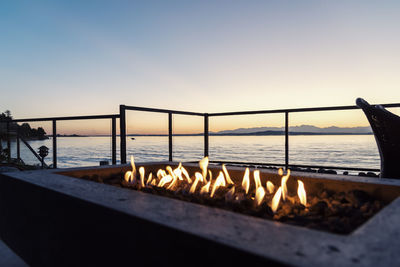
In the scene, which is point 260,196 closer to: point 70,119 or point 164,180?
point 164,180

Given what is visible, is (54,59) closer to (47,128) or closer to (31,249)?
(47,128)

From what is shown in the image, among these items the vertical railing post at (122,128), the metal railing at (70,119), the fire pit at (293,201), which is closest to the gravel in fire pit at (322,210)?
the fire pit at (293,201)

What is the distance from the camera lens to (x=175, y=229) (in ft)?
2.19

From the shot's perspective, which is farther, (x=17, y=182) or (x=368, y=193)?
(x=17, y=182)

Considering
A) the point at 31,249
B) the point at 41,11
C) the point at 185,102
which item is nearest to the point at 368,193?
the point at 31,249

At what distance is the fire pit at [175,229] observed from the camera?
0.55 m

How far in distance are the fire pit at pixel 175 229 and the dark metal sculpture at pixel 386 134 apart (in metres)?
0.34

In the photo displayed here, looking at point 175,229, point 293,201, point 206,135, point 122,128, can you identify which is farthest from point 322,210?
point 206,135

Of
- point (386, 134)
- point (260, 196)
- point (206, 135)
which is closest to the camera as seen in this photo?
point (260, 196)

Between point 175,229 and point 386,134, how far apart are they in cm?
157

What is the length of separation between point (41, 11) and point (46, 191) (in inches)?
212

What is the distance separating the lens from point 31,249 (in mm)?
1375

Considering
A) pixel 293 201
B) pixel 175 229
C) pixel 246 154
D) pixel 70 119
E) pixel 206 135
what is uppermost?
pixel 70 119

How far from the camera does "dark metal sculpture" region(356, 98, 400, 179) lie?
1.58 m
